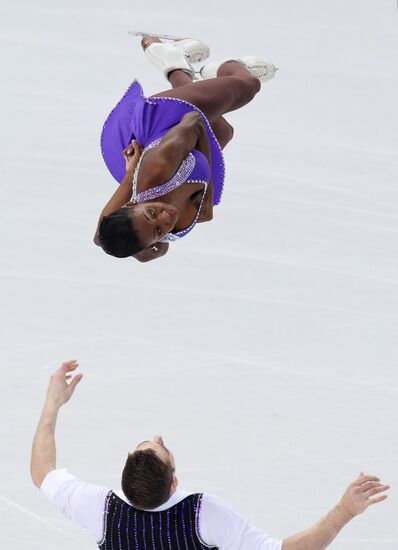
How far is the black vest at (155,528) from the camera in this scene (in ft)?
9.86

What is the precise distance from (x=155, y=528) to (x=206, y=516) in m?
0.12

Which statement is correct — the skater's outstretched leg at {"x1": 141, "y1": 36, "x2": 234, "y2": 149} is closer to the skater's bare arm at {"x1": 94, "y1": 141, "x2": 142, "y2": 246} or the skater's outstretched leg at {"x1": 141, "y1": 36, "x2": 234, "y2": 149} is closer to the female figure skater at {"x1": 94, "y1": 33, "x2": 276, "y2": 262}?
the female figure skater at {"x1": 94, "y1": 33, "x2": 276, "y2": 262}

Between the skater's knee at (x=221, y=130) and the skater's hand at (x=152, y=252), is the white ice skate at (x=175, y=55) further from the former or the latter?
the skater's hand at (x=152, y=252)

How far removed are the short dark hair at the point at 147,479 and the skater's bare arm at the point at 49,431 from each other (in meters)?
0.28

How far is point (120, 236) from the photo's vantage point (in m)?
3.49

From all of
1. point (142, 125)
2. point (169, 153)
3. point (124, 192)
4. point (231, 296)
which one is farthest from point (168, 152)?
point (231, 296)

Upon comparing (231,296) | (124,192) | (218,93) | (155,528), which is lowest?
(231,296)

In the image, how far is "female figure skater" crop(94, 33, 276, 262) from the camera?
3.56 metres

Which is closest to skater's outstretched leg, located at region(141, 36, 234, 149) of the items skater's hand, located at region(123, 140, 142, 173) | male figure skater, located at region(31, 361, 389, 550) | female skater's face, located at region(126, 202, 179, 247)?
skater's hand, located at region(123, 140, 142, 173)

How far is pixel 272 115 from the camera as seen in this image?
652 cm

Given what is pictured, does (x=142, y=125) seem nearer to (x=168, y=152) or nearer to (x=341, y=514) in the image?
(x=168, y=152)

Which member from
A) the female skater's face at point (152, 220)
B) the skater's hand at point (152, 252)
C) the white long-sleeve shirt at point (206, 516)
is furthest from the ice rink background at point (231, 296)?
the female skater's face at point (152, 220)

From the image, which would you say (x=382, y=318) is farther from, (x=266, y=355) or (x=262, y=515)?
(x=262, y=515)

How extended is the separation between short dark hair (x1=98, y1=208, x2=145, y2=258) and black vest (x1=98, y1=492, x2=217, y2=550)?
0.78 meters
